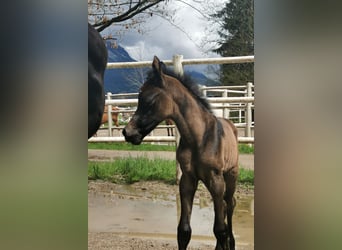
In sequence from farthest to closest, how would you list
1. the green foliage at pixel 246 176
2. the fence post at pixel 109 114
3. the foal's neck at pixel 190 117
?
the fence post at pixel 109 114 < the foal's neck at pixel 190 117 < the green foliage at pixel 246 176

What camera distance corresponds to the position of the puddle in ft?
10.5

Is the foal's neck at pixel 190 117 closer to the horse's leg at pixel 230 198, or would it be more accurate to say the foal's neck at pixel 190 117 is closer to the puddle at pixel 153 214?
the horse's leg at pixel 230 198

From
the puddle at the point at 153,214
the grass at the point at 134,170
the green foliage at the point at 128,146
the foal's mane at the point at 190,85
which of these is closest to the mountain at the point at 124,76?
the foal's mane at the point at 190,85

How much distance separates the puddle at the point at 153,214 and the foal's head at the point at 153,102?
508 mm

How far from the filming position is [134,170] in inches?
136

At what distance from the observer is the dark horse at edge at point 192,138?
10.6ft

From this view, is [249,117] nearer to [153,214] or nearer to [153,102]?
[153,102]

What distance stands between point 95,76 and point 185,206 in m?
1.26

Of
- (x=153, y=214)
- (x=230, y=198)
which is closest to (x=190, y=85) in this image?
(x=230, y=198)

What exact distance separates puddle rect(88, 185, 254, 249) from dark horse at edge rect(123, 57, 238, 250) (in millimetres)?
54

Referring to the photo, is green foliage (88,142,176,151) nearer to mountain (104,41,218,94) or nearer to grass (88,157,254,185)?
grass (88,157,254,185)

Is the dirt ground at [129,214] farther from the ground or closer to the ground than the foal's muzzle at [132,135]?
closer to the ground
